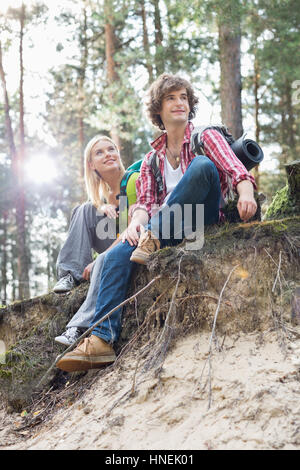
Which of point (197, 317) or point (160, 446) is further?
point (197, 317)

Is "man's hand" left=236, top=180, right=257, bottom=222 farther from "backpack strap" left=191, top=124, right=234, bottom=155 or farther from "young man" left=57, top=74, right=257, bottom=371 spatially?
"backpack strap" left=191, top=124, right=234, bottom=155

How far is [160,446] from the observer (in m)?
2.17

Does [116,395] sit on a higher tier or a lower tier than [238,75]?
lower

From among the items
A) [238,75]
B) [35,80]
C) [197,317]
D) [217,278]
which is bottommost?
[197,317]

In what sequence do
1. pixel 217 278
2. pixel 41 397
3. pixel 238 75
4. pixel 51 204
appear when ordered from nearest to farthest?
pixel 217 278 → pixel 41 397 → pixel 238 75 → pixel 51 204

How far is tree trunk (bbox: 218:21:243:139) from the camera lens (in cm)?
739

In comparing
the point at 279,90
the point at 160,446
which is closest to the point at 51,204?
the point at 279,90

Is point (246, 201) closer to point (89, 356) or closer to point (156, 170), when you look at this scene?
point (156, 170)

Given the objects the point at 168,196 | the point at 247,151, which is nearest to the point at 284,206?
the point at 247,151

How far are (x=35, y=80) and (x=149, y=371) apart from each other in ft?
41.7

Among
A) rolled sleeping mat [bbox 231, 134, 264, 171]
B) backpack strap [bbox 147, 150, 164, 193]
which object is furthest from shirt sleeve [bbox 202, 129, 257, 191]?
backpack strap [bbox 147, 150, 164, 193]

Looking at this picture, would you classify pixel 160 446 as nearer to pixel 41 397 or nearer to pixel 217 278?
pixel 217 278

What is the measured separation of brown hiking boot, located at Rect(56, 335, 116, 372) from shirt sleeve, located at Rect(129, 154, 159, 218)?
1.13 m

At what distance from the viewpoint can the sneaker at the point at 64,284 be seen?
4012 mm
